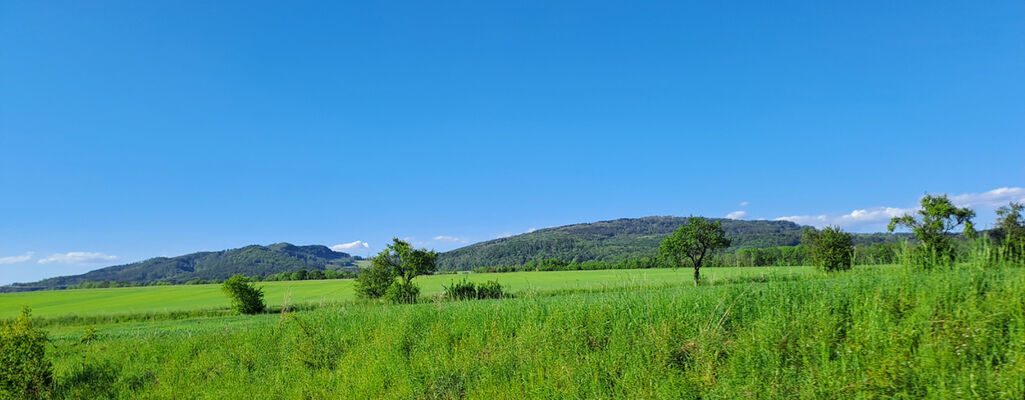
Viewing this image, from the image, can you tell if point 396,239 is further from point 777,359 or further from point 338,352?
point 777,359

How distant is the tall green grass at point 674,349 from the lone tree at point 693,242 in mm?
51259

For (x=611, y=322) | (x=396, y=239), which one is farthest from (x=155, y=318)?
(x=611, y=322)

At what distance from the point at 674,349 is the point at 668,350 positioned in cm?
10

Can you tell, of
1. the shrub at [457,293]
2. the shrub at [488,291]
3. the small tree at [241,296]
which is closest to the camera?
the shrub at [457,293]

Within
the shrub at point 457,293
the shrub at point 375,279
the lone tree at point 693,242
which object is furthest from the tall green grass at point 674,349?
the lone tree at point 693,242

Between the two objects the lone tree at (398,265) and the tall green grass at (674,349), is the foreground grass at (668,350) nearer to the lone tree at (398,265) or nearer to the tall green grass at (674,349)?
the tall green grass at (674,349)

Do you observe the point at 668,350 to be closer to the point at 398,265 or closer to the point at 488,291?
the point at 488,291

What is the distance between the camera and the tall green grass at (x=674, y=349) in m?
5.18

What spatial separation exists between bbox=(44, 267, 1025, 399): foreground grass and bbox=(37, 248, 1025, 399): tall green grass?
0.02m

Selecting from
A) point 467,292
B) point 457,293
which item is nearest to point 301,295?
point 467,292

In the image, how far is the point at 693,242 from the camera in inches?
2308

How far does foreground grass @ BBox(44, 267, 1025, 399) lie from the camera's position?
518 centimetres

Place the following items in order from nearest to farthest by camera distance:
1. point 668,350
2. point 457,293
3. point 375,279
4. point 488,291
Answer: point 668,350, point 457,293, point 488,291, point 375,279

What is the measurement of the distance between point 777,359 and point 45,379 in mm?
15541
